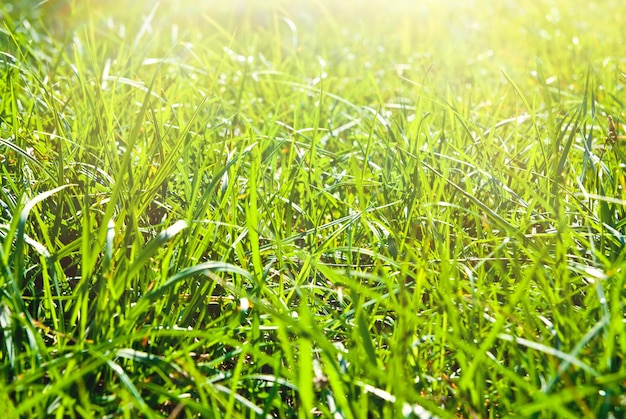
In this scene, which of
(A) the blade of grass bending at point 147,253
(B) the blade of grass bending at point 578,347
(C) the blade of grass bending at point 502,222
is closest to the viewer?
(B) the blade of grass bending at point 578,347

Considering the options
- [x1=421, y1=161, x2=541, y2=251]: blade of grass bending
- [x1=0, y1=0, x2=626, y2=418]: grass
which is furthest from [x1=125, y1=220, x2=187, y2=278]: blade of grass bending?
[x1=421, y1=161, x2=541, y2=251]: blade of grass bending

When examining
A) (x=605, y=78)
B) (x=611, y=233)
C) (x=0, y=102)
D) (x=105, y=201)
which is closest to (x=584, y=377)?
(x=611, y=233)

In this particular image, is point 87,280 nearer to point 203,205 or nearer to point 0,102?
point 203,205

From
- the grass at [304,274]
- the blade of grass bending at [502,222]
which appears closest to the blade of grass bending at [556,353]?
the grass at [304,274]

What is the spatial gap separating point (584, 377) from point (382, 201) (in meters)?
0.68

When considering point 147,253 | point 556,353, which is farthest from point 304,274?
point 556,353

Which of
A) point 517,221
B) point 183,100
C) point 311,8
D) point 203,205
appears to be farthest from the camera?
point 311,8

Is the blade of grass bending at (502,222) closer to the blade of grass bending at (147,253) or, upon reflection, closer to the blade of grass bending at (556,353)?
the blade of grass bending at (556,353)

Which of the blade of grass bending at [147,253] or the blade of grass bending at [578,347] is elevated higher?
the blade of grass bending at [147,253]

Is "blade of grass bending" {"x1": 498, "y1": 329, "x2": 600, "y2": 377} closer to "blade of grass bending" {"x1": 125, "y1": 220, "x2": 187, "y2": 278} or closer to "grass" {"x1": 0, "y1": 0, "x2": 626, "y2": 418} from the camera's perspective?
"grass" {"x1": 0, "y1": 0, "x2": 626, "y2": 418}

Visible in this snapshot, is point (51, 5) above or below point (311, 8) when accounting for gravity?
above

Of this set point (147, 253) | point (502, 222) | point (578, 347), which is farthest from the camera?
point (502, 222)

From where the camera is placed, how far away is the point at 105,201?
1290mm

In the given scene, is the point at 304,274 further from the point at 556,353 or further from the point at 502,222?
the point at 556,353
